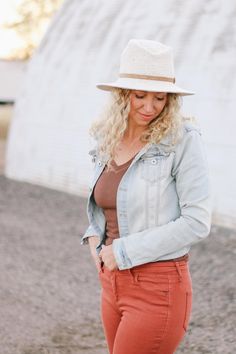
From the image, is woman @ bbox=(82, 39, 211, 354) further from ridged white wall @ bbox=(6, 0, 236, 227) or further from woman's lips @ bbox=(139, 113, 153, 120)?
ridged white wall @ bbox=(6, 0, 236, 227)

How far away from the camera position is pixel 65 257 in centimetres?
885

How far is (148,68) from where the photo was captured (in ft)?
9.46

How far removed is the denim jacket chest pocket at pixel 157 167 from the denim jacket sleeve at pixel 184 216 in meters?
0.02

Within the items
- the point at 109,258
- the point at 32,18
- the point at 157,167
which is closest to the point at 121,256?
the point at 109,258

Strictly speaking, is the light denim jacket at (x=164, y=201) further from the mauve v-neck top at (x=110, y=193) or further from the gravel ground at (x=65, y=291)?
the gravel ground at (x=65, y=291)

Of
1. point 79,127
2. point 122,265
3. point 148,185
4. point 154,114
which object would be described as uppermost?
point 154,114

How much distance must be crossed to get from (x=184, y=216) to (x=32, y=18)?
146 feet

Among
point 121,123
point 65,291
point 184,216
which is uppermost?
point 121,123

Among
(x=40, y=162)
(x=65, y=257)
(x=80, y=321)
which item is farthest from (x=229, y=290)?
(x=40, y=162)

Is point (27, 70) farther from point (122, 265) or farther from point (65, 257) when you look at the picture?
point (122, 265)

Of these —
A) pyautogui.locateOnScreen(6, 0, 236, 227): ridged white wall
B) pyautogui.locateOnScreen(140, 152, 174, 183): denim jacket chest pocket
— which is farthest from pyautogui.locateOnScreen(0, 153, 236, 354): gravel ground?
pyautogui.locateOnScreen(140, 152, 174, 183): denim jacket chest pocket

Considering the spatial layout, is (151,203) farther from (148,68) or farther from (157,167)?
(148,68)

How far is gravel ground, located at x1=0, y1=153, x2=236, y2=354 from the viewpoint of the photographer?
18.5 ft

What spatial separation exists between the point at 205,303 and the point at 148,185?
420 centimetres
